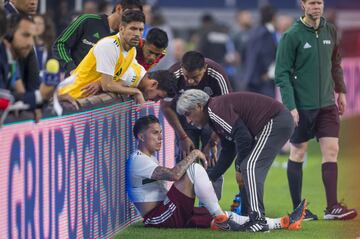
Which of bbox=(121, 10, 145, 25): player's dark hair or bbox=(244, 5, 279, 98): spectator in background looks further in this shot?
bbox=(244, 5, 279, 98): spectator in background

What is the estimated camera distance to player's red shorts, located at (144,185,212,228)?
34.3 feet

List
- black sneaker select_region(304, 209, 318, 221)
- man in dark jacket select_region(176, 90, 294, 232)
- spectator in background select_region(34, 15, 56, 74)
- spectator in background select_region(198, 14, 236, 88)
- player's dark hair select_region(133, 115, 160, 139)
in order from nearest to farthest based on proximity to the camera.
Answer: man in dark jacket select_region(176, 90, 294, 232)
player's dark hair select_region(133, 115, 160, 139)
black sneaker select_region(304, 209, 318, 221)
spectator in background select_region(34, 15, 56, 74)
spectator in background select_region(198, 14, 236, 88)

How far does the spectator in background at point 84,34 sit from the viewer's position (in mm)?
11914

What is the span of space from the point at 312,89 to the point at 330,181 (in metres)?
0.94

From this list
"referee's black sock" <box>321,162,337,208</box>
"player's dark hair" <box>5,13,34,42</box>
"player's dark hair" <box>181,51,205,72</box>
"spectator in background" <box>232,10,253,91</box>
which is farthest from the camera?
"spectator in background" <box>232,10,253,91</box>

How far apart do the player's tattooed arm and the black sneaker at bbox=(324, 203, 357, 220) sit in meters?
1.67

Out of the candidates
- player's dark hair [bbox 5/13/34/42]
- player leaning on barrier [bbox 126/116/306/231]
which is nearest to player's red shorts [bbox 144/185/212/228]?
player leaning on barrier [bbox 126/116/306/231]

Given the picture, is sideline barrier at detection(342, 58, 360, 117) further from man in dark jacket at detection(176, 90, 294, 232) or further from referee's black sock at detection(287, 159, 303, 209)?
man in dark jacket at detection(176, 90, 294, 232)

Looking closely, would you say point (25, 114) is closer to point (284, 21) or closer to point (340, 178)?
point (340, 178)

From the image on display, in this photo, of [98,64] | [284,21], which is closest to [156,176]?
[98,64]

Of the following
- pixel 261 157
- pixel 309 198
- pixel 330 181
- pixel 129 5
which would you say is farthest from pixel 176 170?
pixel 309 198

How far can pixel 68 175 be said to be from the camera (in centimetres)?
876

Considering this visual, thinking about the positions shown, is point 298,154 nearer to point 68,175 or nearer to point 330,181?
point 330,181

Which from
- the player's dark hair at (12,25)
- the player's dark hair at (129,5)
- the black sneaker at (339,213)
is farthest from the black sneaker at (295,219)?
the player's dark hair at (12,25)
